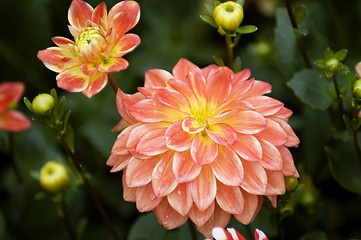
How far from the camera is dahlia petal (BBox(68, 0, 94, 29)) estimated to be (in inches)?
38.5

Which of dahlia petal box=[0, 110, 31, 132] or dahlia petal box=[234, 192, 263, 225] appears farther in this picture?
dahlia petal box=[0, 110, 31, 132]

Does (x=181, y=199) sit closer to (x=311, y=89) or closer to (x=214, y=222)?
(x=214, y=222)

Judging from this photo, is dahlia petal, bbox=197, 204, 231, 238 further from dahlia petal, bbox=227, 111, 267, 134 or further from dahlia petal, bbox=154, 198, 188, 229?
dahlia petal, bbox=227, 111, 267, 134

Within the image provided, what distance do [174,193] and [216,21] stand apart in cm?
34

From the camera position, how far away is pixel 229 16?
94 centimetres

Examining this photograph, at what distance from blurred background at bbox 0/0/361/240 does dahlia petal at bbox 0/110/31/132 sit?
0.88ft

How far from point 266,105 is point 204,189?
19 centimetres

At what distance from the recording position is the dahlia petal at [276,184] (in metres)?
0.87

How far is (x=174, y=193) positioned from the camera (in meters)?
0.88

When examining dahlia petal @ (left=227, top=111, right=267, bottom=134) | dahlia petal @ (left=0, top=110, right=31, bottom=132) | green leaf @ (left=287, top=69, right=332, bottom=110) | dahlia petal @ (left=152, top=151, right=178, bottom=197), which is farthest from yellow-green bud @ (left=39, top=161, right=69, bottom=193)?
green leaf @ (left=287, top=69, right=332, bottom=110)

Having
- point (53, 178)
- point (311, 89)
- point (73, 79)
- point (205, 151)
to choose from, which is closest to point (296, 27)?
point (311, 89)

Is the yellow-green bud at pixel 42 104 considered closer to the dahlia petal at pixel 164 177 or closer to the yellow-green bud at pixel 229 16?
the dahlia petal at pixel 164 177

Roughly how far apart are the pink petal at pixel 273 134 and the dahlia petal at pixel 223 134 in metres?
0.06

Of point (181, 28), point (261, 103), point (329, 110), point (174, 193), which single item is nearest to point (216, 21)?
point (261, 103)
